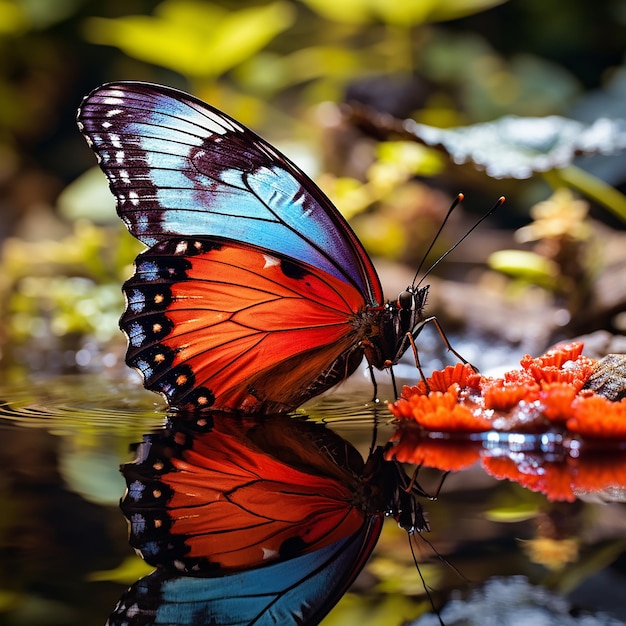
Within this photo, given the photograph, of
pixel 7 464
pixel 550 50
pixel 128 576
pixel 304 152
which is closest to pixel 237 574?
pixel 128 576

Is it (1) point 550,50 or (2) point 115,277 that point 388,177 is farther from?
(1) point 550,50

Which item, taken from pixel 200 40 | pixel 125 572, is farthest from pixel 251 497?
pixel 200 40

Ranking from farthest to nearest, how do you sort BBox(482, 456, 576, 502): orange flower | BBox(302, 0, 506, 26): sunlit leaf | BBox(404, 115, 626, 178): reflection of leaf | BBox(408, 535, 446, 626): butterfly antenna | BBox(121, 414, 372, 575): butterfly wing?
BBox(302, 0, 506, 26): sunlit leaf → BBox(404, 115, 626, 178): reflection of leaf → BBox(482, 456, 576, 502): orange flower → BBox(121, 414, 372, 575): butterfly wing → BBox(408, 535, 446, 626): butterfly antenna

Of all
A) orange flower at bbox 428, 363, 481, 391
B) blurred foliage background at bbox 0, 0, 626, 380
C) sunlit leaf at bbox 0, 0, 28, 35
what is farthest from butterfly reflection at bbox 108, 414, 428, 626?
sunlit leaf at bbox 0, 0, 28, 35

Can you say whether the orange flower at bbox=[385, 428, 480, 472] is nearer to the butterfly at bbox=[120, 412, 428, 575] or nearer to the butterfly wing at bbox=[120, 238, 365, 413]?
the butterfly at bbox=[120, 412, 428, 575]

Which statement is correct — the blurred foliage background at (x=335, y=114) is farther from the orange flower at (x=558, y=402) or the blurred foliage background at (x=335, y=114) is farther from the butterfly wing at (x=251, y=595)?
the butterfly wing at (x=251, y=595)

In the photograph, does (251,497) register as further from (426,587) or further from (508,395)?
(508,395)
